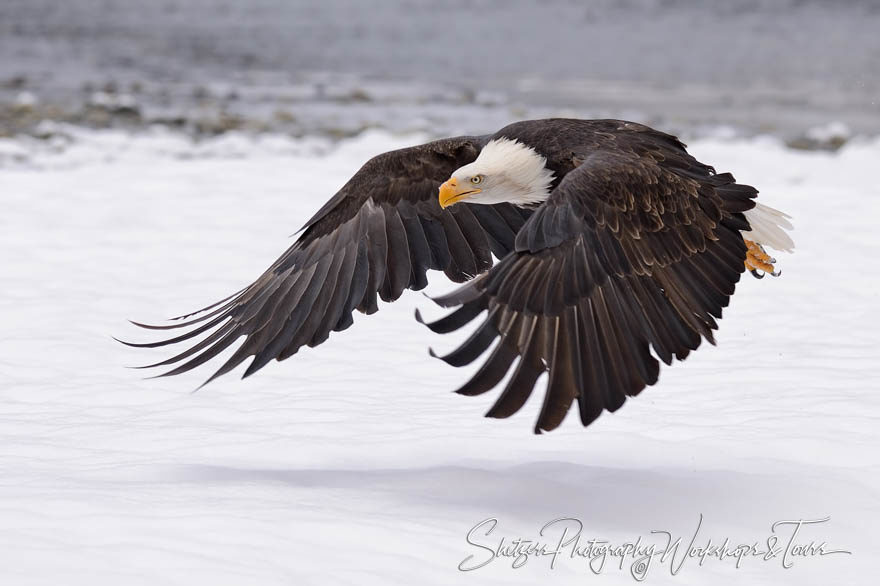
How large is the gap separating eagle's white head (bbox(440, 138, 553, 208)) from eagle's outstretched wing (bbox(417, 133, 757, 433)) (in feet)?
1.32

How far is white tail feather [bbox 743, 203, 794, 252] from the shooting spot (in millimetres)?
4680

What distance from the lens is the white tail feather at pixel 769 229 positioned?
4680mm

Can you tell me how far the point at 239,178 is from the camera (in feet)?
34.7

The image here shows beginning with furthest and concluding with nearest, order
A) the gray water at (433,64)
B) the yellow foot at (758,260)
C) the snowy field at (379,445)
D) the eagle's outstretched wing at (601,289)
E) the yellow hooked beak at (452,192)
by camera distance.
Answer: the gray water at (433,64) < the yellow foot at (758,260) < the yellow hooked beak at (452,192) < the eagle's outstretched wing at (601,289) < the snowy field at (379,445)

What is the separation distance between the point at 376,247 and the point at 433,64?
1927cm

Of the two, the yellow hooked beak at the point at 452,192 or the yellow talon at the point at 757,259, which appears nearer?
the yellow hooked beak at the point at 452,192

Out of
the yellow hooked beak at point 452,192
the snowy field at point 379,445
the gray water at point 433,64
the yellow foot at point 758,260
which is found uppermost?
the gray water at point 433,64

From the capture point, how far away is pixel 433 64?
2333 centimetres

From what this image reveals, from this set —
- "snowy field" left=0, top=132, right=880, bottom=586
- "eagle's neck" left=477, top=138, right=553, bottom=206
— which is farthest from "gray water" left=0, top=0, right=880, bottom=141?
"eagle's neck" left=477, top=138, right=553, bottom=206

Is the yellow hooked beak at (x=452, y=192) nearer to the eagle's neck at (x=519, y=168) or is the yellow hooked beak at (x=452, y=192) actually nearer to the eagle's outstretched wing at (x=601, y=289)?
the eagle's neck at (x=519, y=168)

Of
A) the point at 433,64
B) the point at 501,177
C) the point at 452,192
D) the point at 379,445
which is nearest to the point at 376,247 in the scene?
the point at 452,192

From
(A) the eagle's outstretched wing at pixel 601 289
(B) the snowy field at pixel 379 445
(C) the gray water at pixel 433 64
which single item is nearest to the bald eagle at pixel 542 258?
(A) the eagle's outstretched wing at pixel 601 289

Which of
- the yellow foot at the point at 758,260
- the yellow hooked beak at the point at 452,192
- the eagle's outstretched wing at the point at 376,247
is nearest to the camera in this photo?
the yellow hooked beak at the point at 452,192

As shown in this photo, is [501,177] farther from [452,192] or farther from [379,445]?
[379,445]
